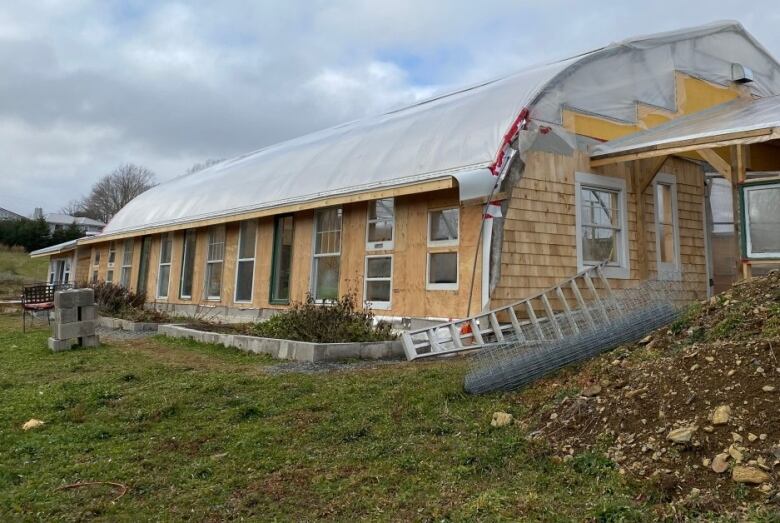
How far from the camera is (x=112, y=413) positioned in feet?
16.8

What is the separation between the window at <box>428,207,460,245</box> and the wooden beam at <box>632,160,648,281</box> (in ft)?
11.1

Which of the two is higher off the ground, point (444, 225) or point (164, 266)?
point (444, 225)

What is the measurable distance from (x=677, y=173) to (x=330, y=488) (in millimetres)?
9942

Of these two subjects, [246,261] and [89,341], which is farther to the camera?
[246,261]

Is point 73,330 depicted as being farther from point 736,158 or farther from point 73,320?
point 736,158

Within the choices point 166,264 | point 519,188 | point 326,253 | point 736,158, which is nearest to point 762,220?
point 736,158

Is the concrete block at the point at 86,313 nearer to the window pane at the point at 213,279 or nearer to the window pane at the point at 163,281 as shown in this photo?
the window pane at the point at 213,279

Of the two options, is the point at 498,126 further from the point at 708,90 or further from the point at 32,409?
the point at 32,409

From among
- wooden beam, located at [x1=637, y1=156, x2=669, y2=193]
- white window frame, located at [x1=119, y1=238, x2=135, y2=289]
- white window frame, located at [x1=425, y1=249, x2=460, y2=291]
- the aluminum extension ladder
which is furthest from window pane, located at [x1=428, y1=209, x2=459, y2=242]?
white window frame, located at [x1=119, y1=238, x2=135, y2=289]

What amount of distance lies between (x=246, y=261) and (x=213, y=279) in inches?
66.7

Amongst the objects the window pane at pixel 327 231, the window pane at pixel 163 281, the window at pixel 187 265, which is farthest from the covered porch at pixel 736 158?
the window pane at pixel 163 281

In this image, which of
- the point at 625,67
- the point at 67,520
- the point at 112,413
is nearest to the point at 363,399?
the point at 112,413

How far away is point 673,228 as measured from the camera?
10.8 m

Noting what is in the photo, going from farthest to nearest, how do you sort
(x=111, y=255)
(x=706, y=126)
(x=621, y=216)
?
(x=111, y=255), (x=621, y=216), (x=706, y=126)
